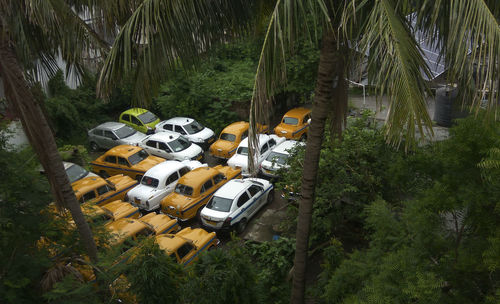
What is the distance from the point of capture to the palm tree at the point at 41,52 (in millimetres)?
5465

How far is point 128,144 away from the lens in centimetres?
1755

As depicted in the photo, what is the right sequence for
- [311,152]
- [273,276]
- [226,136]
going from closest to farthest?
[311,152], [273,276], [226,136]

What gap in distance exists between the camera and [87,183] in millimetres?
13344

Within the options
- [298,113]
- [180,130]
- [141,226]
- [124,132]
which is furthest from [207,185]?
[298,113]

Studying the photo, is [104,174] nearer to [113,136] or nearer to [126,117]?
[113,136]

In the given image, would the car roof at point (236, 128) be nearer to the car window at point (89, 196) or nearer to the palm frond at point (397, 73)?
the car window at point (89, 196)

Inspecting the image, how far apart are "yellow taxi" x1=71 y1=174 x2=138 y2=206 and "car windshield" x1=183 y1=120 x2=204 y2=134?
15.3 feet

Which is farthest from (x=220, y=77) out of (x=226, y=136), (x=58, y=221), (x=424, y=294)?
(x=424, y=294)

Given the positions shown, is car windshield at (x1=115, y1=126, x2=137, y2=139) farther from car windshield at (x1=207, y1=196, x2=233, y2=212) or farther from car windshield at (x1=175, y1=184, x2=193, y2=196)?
car windshield at (x1=207, y1=196, x2=233, y2=212)

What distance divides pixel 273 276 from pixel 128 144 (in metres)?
10.3

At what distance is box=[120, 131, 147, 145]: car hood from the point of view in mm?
17750

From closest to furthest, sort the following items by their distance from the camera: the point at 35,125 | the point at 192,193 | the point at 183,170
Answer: the point at 35,125 → the point at 192,193 → the point at 183,170

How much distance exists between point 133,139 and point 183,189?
18.6ft

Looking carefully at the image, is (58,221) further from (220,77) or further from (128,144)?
(220,77)
